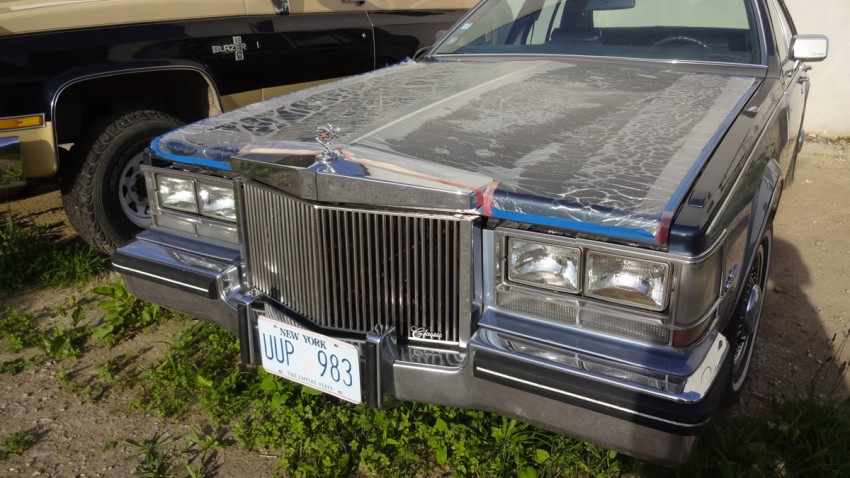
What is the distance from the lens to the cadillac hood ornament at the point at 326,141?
83.1 inches

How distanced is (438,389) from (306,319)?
1.80 feet

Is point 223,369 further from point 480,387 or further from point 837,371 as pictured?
point 837,371

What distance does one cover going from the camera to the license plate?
2.18 m

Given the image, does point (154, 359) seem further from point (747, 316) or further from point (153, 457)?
point (747, 316)

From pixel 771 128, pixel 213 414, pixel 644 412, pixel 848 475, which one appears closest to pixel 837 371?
pixel 848 475

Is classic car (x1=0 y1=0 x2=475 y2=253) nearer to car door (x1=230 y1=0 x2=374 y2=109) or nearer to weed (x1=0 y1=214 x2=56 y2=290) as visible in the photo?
car door (x1=230 y1=0 x2=374 y2=109)

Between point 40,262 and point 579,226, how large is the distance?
3.37 meters

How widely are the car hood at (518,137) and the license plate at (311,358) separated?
490 mm

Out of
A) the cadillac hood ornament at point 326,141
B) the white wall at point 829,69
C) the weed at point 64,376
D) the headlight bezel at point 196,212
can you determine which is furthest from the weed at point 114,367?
the white wall at point 829,69

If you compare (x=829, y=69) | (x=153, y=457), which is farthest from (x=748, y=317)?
(x=829, y=69)

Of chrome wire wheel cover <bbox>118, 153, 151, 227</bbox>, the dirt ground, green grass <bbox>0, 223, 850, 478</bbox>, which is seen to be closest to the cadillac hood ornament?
green grass <bbox>0, 223, 850, 478</bbox>

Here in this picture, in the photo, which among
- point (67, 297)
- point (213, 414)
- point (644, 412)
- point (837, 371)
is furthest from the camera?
point (67, 297)

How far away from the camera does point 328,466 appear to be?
2.43 metres

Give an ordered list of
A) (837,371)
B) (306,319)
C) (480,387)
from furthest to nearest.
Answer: (837,371) → (306,319) → (480,387)
